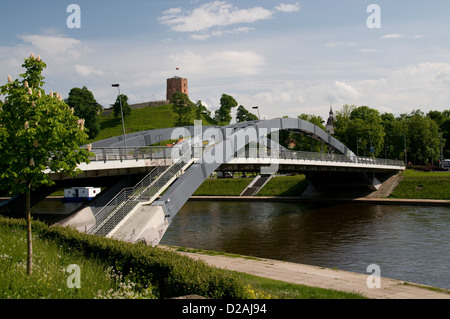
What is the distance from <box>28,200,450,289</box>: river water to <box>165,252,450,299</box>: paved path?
2880 mm

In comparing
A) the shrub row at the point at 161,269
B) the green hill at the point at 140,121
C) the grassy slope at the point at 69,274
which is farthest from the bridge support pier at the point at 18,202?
the green hill at the point at 140,121

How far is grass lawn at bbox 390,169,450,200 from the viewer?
4722cm

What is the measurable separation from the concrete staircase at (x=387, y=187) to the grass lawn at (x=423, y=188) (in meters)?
0.64

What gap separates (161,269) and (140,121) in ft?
397

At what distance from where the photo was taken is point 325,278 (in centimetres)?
1633

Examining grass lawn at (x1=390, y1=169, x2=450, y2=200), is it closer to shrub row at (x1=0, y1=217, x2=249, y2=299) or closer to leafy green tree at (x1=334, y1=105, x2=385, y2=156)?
leafy green tree at (x1=334, y1=105, x2=385, y2=156)

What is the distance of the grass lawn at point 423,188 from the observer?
47.2 metres

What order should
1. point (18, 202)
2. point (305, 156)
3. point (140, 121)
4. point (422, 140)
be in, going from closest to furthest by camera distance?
point (18, 202)
point (305, 156)
point (422, 140)
point (140, 121)

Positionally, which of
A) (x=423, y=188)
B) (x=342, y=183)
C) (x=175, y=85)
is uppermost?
(x=175, y=85)

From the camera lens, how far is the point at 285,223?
36.7m

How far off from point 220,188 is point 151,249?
170 feet

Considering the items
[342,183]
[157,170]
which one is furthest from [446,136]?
[157,170]

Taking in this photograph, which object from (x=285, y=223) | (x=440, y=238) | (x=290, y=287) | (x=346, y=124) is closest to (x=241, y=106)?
(x=346, y=124)

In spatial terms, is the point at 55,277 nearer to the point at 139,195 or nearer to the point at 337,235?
the point at 139,195
